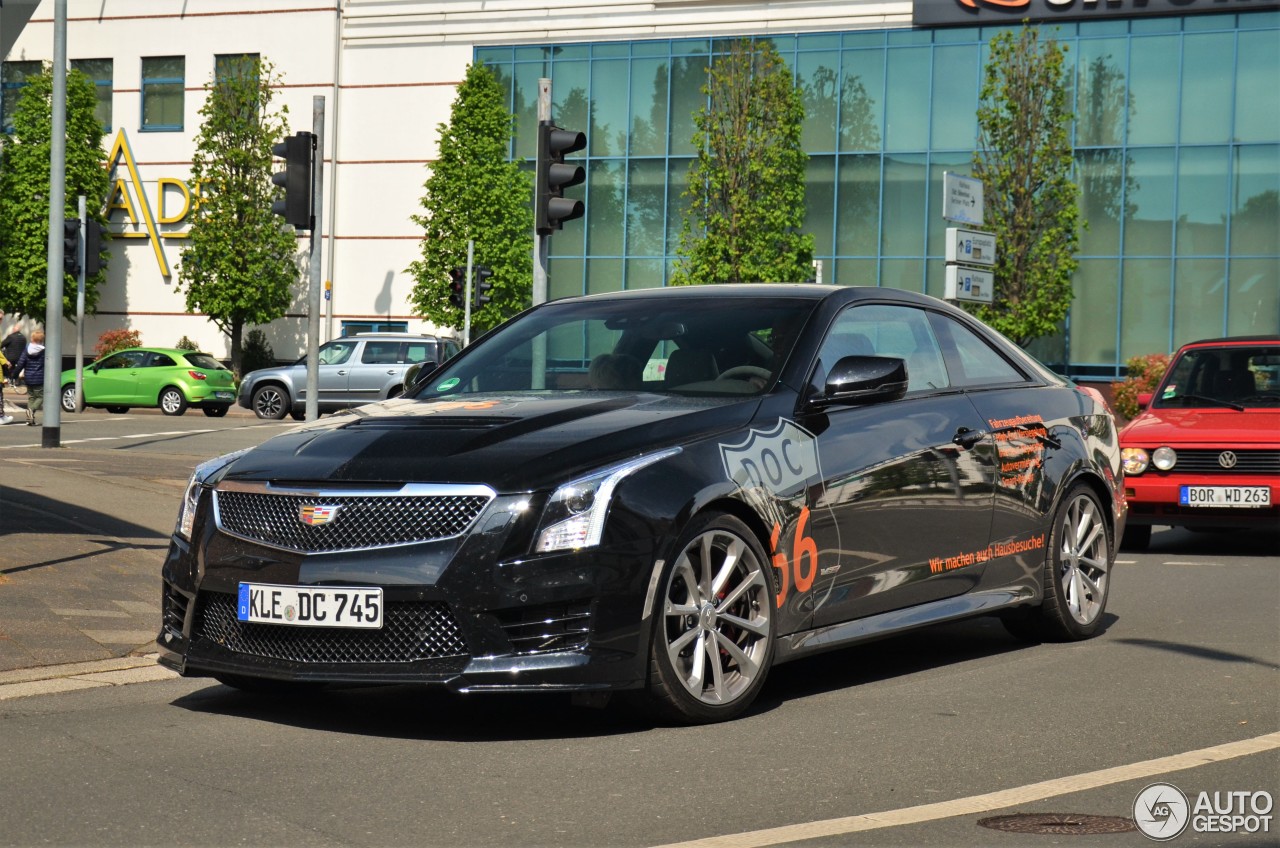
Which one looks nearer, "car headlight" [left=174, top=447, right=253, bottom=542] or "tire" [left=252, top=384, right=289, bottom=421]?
"car headlight" [left=174, top=447, right=253, bottom=542]

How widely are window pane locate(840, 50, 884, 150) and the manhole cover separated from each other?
38.3 m

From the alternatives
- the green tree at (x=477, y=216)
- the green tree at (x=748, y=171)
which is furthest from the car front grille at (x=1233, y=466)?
the green tree at (x=477, y=216)

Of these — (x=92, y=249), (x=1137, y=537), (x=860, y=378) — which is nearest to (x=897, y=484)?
(x=860, y=378)

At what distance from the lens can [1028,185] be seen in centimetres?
3609

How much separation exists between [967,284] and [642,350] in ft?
43.0

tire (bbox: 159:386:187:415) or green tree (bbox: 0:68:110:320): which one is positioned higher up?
green tree (bbox: 0:68:110:320)

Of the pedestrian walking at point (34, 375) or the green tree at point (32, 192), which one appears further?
the green tree at point (32, 192)

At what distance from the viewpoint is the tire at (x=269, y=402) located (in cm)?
3566

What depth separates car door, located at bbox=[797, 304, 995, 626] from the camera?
6.46 meters

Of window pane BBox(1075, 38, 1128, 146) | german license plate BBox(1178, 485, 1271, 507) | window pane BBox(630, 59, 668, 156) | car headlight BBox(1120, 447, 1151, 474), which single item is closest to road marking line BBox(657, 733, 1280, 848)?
german license plate BBox(1178, 485, 1271, 507)

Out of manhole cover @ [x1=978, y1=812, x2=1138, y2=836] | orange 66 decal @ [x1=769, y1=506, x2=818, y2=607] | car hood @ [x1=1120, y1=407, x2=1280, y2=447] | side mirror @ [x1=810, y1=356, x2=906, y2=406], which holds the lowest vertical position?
manhole cover @ [x1=978, y1=812, x2=1138, y2=836]

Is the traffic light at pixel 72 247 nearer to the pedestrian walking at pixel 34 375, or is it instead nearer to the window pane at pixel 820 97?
the pedestrian walking at pixel 34 375

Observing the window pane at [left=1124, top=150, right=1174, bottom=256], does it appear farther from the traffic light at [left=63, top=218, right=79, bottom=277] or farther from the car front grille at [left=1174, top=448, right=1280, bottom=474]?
the car front grille at [left=1174, top=448, right=1280, bottom=474]

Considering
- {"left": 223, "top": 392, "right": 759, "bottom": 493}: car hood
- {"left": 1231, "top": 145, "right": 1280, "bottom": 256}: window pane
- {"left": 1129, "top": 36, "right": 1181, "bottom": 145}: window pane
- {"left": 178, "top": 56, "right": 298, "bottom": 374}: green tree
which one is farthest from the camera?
{"left": 178, "top": 56, "right": 298, "bottom": 374}: green tree
